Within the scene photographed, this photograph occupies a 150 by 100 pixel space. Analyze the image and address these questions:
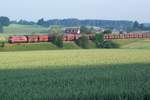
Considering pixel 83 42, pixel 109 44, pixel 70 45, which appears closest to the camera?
pixel 70 45

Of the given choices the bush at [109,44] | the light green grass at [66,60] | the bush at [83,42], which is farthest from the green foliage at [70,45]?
the light green grass at [66,60]

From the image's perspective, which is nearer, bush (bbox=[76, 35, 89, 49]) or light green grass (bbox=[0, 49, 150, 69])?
light green grass (bbox=[0, 49, 150, 69])

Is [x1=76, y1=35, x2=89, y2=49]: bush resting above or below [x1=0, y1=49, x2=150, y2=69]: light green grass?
below

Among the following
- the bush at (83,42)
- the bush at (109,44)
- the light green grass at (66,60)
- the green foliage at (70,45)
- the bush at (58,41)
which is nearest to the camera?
the light green grass at (66,60)

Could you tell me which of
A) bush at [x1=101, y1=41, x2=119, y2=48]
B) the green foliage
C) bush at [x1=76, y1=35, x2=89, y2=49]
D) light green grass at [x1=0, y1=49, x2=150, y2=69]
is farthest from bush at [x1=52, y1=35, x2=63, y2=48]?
light green grass at [x1=0, y1=49, x2=150, y2=69]

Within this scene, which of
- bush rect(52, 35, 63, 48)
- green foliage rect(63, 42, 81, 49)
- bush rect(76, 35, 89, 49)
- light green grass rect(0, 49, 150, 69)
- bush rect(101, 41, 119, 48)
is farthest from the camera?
bush rect(76, 35, 89, 49)

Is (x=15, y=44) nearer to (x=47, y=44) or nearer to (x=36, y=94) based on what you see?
(x=47, y=44)

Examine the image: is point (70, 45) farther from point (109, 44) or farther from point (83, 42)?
point (109, 44)

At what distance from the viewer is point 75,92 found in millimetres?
14328

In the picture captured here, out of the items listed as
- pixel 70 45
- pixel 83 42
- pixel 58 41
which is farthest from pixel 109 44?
pixel 58 41

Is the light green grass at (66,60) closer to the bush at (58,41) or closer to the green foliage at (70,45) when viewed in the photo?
the bush at (58,41)

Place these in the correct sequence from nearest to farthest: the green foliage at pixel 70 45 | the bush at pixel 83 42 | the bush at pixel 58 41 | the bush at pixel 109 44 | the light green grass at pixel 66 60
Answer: the light green grass at pixel 66 60 < the bush at pixel 58 41 < the green foliage at pixel 70 45 < the bush at pixel 109 44 < the bush at pixel 83 42

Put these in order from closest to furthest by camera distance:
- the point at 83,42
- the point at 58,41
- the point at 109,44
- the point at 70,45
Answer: the point at 58,41 → the point at 70,45 → the point at 109,44 → the point at 83,42

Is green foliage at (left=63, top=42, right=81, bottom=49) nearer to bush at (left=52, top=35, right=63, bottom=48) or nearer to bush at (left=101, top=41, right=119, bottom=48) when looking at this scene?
bush at (left=52, top=35, right=63, bottom=48)
